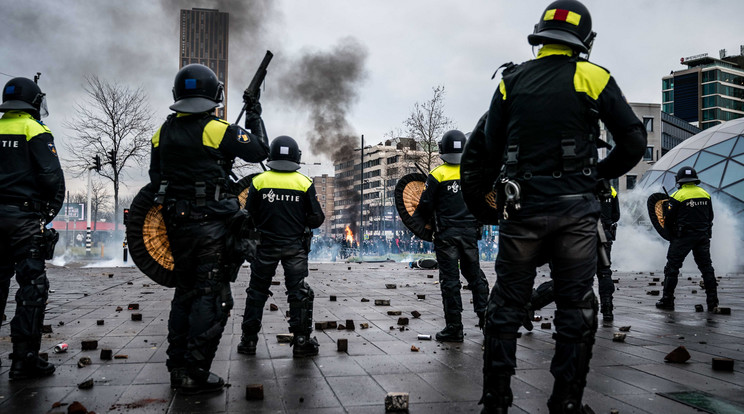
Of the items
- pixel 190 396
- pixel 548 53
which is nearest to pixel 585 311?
pixel 548 53

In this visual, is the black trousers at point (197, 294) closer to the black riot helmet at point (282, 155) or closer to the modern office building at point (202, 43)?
the black riot helmet at point (282, 155)

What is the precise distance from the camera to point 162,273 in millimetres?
4969

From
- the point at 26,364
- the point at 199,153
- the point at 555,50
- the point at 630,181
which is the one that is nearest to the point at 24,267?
the point at 26,364

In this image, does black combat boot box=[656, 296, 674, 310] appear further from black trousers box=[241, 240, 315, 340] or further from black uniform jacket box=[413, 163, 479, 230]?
black trousers box=[241, 240, 315, 340]

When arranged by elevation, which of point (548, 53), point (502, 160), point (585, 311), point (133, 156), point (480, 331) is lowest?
point (480, 331)

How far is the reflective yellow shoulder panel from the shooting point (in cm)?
459

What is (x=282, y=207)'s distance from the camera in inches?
242

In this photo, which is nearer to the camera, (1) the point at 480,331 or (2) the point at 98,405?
(2) the point at 98,405

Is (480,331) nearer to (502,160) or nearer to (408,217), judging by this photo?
(408,217)

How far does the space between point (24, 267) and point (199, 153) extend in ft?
5.95

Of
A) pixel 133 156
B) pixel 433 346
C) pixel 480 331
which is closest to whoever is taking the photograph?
pixel 433 346

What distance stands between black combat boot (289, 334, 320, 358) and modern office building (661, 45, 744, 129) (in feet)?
421

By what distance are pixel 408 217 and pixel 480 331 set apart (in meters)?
1.71

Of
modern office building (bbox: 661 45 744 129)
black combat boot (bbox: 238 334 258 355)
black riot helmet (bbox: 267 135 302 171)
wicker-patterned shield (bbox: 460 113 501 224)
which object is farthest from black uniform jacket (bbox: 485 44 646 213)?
modern office building (bbox: 661 45 744 129)
